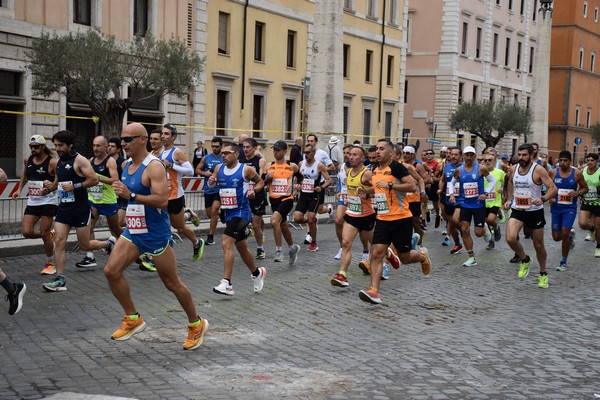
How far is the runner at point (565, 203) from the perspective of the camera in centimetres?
1453

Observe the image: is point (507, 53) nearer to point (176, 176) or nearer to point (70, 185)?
point (176, 176)

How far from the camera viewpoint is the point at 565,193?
1465 cm

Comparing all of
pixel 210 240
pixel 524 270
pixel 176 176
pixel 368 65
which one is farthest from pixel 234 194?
pixel 368 65

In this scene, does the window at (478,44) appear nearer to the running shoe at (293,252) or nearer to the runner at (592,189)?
the runner at (592,189)

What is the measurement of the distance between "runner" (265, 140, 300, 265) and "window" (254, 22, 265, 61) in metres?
24.2

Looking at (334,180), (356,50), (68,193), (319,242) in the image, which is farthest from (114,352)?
(356,50)

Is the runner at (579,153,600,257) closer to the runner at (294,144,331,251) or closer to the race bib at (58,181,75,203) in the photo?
the runner at (294,144,331,251)

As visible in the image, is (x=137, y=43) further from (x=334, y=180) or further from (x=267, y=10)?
(x=267, y=10)

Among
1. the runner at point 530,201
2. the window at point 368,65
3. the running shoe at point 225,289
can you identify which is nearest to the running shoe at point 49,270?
the running shoe at point 225,289

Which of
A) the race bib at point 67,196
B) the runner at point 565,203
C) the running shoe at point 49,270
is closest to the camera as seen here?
the race bib at point 67,196

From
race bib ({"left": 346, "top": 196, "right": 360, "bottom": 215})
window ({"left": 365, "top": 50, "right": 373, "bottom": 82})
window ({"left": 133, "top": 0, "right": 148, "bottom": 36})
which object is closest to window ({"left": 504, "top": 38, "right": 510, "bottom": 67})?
window ({"left": 365, "top": 50, "right": 373, "bottom": 82})

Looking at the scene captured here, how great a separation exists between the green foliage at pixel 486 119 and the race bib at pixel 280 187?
39.1m

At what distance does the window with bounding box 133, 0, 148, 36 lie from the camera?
30.6 m

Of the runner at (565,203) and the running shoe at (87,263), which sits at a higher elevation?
the runner at (565,203)
